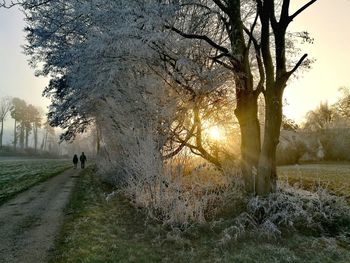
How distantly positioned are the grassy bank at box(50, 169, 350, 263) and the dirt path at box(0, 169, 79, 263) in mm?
359

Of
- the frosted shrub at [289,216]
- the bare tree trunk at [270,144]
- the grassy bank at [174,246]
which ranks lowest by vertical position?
the grassy bank at [174,246]

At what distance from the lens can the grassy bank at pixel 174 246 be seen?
302 inches

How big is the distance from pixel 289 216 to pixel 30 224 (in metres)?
6.70

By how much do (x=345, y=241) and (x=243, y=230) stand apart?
2.12 meters

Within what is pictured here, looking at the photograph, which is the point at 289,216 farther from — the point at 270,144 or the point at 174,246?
the point at 174,246

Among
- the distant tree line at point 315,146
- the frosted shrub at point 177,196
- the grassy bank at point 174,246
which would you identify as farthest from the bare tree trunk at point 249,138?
the distant tree line at point 315,146

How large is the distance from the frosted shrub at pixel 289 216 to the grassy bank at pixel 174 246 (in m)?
0.33

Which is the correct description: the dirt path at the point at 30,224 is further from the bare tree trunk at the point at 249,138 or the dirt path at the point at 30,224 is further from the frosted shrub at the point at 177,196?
the bare tree trunk at the point at 249,138

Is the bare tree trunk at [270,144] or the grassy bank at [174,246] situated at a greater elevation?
the bare tree trunk at [270,144]

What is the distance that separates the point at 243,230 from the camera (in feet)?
29.1

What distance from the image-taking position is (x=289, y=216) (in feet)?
30.5

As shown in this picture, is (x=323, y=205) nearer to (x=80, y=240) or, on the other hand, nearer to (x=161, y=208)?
(x=161, y=208)

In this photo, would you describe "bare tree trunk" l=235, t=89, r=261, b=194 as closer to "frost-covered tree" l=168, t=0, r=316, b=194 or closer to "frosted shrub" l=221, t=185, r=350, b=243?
"frost-covered tree" l=168, t=0, r=316, b=194

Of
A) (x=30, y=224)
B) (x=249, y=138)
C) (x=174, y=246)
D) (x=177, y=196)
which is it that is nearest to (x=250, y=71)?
(x=249, y=138)
